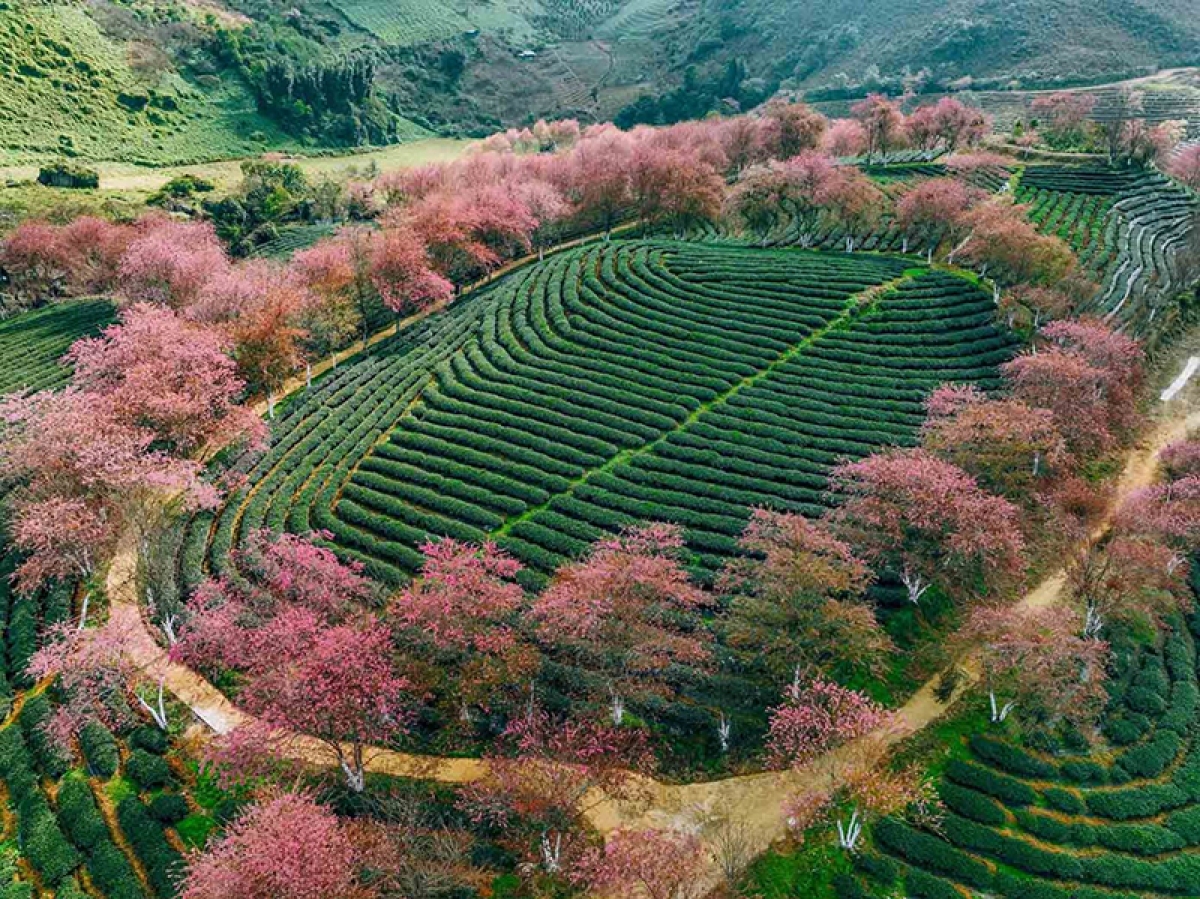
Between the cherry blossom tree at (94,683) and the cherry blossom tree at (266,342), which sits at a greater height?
the cherry blossom tree at (266,342)

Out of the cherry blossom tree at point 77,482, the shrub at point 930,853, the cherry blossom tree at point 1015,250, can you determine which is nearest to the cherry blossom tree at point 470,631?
the shrub at point 930,853

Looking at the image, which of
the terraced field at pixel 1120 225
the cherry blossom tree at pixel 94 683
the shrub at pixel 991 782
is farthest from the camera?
the terraced field at pixel 1120 225

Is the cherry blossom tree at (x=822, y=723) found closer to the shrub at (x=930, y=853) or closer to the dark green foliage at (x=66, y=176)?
the shrub at (x=930, y=853)

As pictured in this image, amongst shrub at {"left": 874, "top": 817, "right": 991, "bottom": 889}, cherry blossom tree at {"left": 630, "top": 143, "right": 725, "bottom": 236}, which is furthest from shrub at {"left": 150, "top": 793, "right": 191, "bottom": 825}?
cherry blossom tree at {"left": 630, "top": 143, "right": 725, "bottom": 236}

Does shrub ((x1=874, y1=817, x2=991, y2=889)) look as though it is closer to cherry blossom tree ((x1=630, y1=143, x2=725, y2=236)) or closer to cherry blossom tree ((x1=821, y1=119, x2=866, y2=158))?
cherry blossom tree ((x1=630, y1=143, x2=725, y2=236))

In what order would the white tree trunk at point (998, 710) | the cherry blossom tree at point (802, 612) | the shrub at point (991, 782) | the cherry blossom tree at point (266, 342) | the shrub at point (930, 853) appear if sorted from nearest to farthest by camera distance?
the shrub at point (930, 853)
the shrub at point (991, 782)
the cherry blossom tree at point (802, 612)
the white tree trunk at point (998, 710)
the cherry blossom tree at point (266, 342)

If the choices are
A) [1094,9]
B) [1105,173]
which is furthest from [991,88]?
[1105,173]

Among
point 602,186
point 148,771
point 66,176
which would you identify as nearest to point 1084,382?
point 148,771
